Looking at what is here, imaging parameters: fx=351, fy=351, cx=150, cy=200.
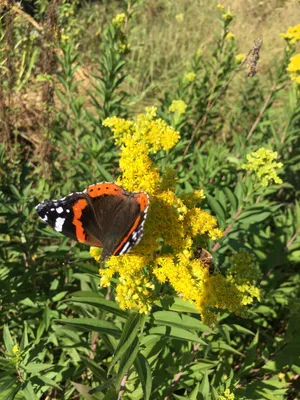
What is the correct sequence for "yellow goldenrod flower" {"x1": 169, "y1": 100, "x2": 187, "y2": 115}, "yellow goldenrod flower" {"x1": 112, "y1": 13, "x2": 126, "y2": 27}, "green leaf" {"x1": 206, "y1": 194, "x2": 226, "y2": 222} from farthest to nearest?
"yellow goldenrod flower" {"x1": 112, "y1": 13, "x2": 126, "y2": 27}, "yellow goldenrod flower" {"x1": 169, "y1": 100, "x2": 187, "y2": 115}, "green leaf" {"x1": 206, "y1": 194, "x2": 226, "y2": 222}

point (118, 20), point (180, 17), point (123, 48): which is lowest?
point (123, 48)

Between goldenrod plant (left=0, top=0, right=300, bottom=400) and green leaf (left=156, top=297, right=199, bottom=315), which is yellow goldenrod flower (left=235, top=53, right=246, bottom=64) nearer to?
goldenrod plant (left=0, top=0, right=300, bottom=400)

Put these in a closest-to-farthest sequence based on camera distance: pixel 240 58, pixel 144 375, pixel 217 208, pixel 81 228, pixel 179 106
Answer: pixel 144 375 → pixel 81 228 → pixel 217 208 → pixel 179 106 → pixel 240 58

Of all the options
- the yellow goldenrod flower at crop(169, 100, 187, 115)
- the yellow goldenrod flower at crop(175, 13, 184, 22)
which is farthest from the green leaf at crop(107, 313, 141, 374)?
the yellow goldenrod flower at crop(175, 13, 184, 22)

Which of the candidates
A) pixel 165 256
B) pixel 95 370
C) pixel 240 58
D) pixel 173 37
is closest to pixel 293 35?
pixel 240 58

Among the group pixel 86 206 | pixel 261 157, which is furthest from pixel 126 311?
pixel 261 157

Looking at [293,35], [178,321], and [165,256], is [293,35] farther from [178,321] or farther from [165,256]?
[178,321]

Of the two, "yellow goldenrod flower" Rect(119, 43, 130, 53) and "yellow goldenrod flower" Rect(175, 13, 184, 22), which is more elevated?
"yellow goldenrod flower" Rect(175, 13, 184, 22)

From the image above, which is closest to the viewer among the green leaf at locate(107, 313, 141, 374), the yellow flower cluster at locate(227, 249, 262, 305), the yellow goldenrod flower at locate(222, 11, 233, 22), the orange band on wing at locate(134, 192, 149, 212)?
the green leaf at locate(107, 313, 141, 374)
